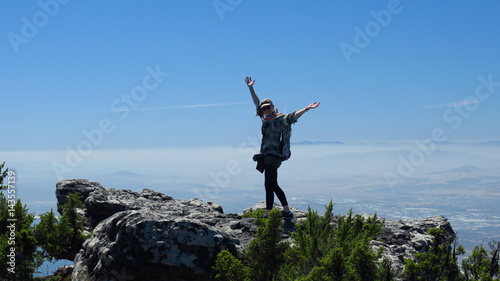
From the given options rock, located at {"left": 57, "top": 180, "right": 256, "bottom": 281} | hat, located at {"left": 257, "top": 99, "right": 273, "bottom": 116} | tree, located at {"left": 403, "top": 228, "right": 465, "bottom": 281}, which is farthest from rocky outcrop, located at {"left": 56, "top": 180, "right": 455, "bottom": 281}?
hat, located at {"left": 257, "top": 99, "right": 273, "bottom": 116}

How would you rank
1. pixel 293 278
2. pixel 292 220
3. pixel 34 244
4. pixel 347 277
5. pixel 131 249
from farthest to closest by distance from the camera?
pixel 292 220 < pixel 34 244 < pixel 131 249 < pixel 293 278 < pixel 347 277

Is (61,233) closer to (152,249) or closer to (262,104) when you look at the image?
(152,249)

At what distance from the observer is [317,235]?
9.48m

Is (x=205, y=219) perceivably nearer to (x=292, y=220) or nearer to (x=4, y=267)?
(x=292, y=220)

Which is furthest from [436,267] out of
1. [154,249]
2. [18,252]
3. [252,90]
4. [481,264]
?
[18,252]

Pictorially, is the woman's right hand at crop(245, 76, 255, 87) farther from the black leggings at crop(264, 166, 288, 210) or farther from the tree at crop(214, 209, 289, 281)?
the tree at crop(214, 209, 289, 281)

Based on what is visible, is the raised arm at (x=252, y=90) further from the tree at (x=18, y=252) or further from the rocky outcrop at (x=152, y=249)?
the tree at (x=18, y=252)

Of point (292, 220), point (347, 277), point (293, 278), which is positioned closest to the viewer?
point (347, 277)

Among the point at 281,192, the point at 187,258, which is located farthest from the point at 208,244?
the point at 281,192

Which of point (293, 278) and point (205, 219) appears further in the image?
point (205, 219)

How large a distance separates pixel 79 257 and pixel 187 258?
357 cm

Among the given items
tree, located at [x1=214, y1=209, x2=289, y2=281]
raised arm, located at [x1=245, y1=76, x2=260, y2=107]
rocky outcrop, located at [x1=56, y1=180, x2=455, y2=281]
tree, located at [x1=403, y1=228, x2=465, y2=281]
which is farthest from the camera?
raised arm, located at [x1=245, y1=76, x2=260, y2=107]

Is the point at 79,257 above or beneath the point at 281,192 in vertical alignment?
beneath

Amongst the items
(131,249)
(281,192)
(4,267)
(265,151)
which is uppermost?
(265,151)
